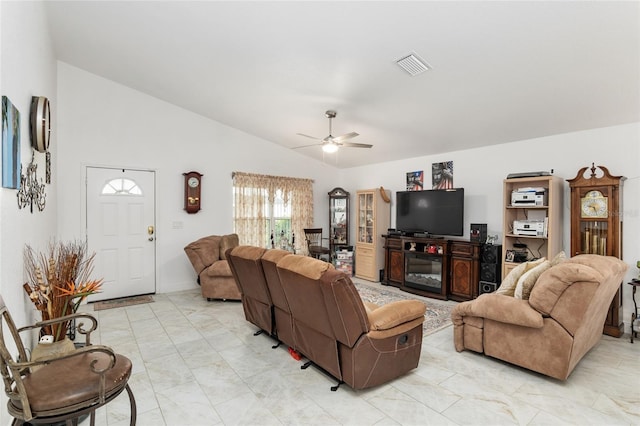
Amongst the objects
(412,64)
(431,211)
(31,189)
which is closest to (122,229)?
(31,189)

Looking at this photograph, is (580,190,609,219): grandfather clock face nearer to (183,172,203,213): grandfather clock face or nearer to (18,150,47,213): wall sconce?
(18,150,47,213): wall sconce

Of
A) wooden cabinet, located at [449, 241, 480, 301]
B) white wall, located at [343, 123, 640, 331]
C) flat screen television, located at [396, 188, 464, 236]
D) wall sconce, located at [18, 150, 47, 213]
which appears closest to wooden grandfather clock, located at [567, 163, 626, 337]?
white wall, located at [343, 123, 640, 331]

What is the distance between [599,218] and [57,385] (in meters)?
5.18

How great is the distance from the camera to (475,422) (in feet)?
7.00

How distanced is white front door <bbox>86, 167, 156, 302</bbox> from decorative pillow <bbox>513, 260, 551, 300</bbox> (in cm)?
525

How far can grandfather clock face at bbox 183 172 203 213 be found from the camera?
220 inches

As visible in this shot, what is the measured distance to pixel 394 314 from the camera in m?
2.50

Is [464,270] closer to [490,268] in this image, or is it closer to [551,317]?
[490,268]

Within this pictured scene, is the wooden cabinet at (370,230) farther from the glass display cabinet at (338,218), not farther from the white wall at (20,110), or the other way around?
the white wall at (20,110)

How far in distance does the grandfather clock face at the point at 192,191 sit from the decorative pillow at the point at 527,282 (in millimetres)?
4912

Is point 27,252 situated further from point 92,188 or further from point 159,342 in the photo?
point 92,188

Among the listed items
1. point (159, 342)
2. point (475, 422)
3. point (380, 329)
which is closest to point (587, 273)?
point (475, 422)

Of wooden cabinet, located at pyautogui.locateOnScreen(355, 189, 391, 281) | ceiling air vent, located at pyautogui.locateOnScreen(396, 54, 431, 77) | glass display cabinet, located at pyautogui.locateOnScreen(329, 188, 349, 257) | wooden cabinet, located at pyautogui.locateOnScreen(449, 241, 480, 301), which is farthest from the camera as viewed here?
glass display cabinet, located at pyautogui.locateOnScreen(329, 188, 349, 257)

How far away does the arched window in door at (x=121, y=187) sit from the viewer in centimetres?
503
